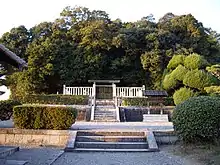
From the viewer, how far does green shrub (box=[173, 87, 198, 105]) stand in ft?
71.3

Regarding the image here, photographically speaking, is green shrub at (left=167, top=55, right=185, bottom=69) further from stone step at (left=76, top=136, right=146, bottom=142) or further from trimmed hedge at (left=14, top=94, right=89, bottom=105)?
stone step at (left=76, top=136, right=146, bottom=142)

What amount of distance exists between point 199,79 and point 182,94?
153 cm

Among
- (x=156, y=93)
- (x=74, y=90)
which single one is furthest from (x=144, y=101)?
(x=74, y=90)

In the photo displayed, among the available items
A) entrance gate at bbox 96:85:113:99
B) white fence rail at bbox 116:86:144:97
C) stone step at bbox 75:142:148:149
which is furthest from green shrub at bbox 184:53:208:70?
stone step at bbox 75:142:148:149

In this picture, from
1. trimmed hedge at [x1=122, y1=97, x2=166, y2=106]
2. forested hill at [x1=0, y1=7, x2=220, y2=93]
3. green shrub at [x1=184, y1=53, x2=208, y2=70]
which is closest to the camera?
green shrub at [x1=184, y1=53, x2=208, y2=70]

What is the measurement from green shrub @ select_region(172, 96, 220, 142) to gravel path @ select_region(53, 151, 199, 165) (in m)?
0.96

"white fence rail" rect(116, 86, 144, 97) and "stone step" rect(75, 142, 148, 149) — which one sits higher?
"white fence rail" rect(116, 86, 144, 97)

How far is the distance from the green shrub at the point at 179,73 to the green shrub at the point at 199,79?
1.37 ft

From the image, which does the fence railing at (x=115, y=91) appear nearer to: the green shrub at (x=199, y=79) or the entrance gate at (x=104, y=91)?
the entrance gate at (x=104, y=91)

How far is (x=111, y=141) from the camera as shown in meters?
10.5

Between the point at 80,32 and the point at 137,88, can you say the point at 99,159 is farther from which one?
the point at 80,32

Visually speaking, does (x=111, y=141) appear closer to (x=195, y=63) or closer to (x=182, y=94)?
(x=182, y=94)

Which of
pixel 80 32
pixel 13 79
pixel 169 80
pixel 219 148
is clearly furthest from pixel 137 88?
pixel 219 148

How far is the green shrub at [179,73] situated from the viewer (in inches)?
883
